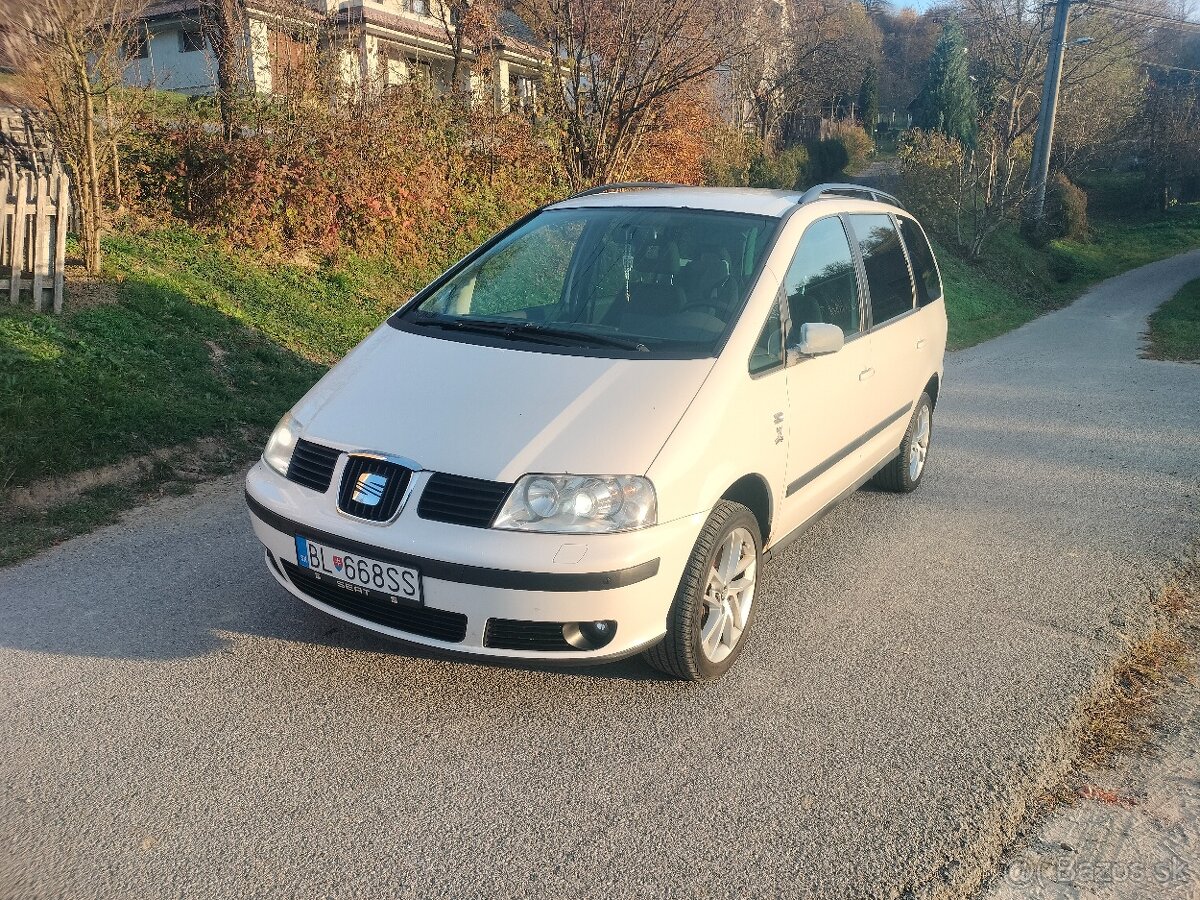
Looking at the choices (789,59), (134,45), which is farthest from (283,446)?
(789,59)

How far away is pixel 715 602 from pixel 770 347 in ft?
3.64

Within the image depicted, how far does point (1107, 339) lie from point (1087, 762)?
1481 centimetres

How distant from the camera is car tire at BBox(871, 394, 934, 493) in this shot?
6098mm

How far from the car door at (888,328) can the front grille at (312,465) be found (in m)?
2.90

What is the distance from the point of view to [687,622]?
349cm

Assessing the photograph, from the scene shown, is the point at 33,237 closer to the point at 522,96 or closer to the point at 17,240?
the point at 17,240

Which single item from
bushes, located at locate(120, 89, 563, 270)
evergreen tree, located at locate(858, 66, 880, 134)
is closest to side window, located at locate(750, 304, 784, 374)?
bushes, located at locate(120, 89, 563, 270)

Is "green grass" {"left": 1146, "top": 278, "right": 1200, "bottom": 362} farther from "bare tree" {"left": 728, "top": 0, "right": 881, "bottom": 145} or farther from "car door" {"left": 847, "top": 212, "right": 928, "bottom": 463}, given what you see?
"bare tree" {"left": 728, "top": 0, "right": 881, "bottom": 145}

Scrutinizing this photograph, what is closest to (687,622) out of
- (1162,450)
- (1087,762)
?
(1087,762)

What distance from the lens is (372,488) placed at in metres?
3.38

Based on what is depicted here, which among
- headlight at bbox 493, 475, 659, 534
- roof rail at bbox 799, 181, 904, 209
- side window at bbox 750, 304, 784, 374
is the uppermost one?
roof rail at bbox 799, 181, 904, 209

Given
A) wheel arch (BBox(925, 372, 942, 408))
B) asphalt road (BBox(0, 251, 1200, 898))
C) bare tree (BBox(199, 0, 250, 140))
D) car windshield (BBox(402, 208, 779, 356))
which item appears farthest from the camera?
bare tree (BBox(199, 0, 250, 140))

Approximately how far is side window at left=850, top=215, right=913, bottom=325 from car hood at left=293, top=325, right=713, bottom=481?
6.25 ft

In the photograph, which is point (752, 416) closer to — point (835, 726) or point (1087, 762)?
point (835, 726)
